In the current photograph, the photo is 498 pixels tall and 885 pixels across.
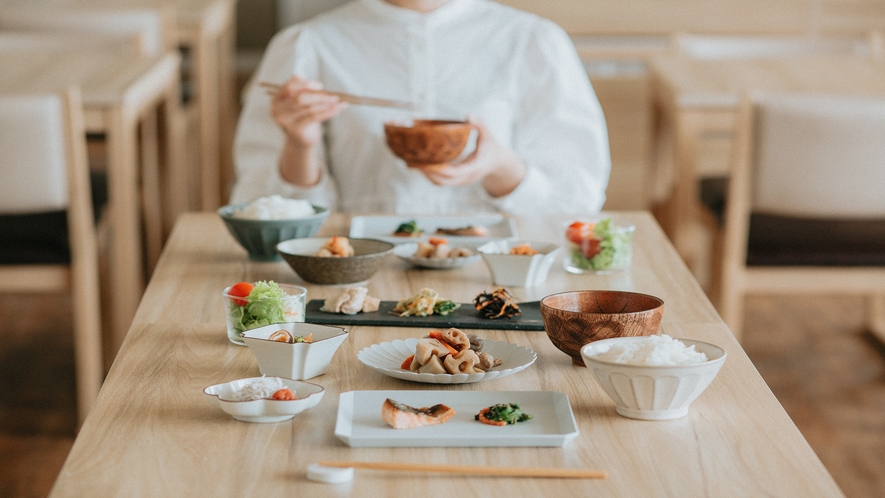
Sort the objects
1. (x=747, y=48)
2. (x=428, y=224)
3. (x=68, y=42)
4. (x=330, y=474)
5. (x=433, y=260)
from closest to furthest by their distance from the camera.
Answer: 1. (x=330, y=474)
2. (x=433, y=260)
3. (x=428, y=224)
4. (x=68, y=42)
5. (x=747, y=48)

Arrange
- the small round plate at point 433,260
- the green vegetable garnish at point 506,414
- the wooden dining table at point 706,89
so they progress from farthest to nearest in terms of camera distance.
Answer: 1. the wooden dining table at point 706,89
2. the small round plate at point 433,260
3. the green vegetable garnish at point 506,414

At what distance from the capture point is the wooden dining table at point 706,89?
2.52 meters

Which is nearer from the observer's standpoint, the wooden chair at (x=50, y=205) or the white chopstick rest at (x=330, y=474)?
the white chopstick rest at (x=330, y=474)

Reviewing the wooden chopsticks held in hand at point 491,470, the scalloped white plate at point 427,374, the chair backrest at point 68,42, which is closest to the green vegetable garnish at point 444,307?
the scalloped white plate at point 427,374

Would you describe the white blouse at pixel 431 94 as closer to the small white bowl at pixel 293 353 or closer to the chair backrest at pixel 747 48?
the small white bowl at pixel 293 353

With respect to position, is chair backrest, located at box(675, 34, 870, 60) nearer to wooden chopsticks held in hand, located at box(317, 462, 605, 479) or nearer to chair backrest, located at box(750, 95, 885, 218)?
chair backrest, located at box(750, 95, 885, 218)

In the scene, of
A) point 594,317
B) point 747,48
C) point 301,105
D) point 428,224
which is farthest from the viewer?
point 747,48

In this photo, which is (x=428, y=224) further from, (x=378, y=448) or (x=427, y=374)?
(x=378, y=448)

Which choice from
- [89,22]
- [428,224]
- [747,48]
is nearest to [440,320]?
[428,224]

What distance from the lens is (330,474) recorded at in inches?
30.2

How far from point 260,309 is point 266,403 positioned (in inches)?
8.3

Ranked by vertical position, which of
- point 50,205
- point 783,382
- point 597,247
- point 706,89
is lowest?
point 783,382

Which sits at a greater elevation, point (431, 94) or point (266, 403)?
point (431, 94)

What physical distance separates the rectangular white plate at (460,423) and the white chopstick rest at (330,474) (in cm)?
5
